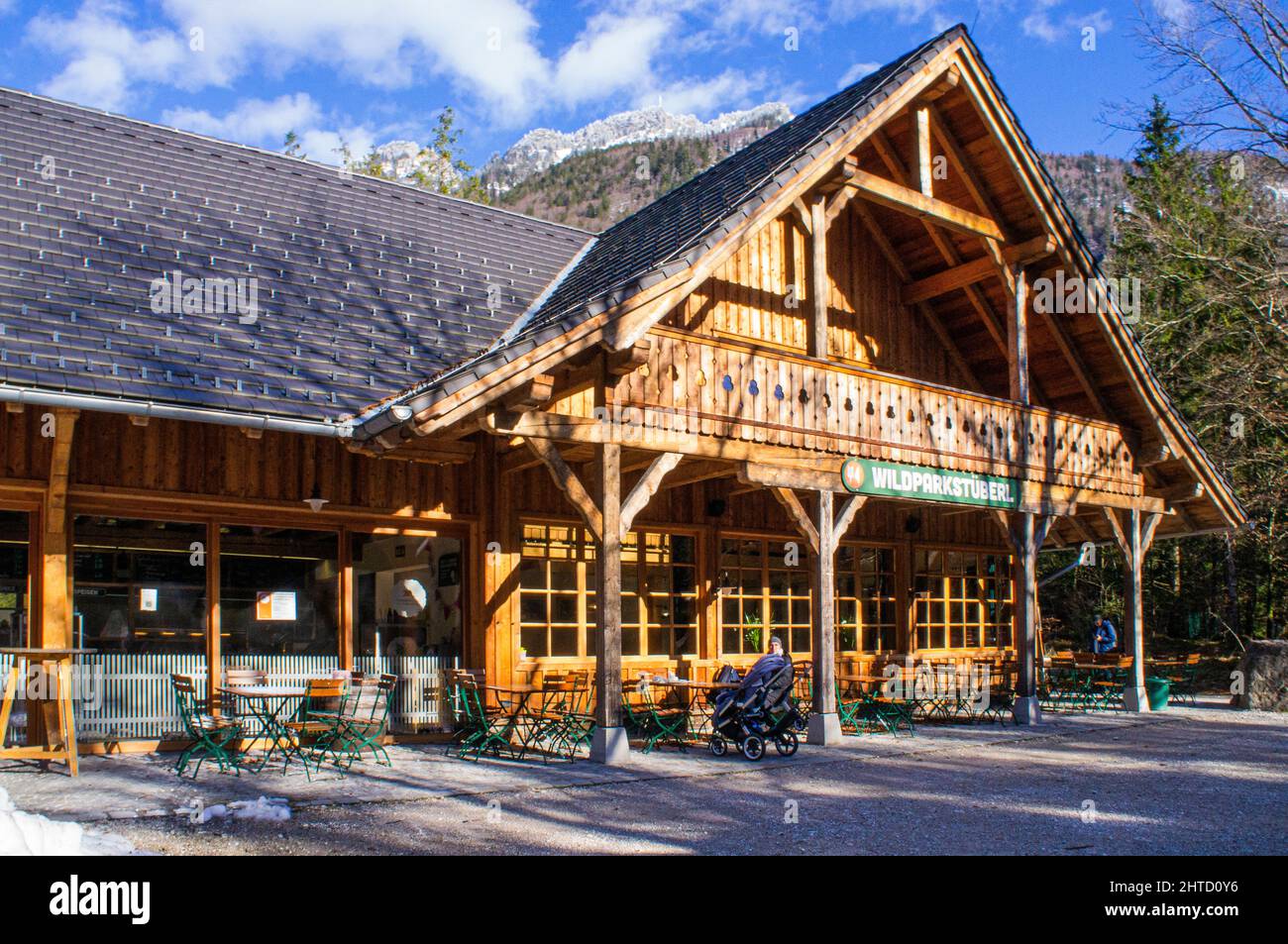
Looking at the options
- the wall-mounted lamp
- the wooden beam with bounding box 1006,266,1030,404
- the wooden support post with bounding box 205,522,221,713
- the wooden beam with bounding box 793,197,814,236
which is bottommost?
the wooden support post with bounding box 205,522,221,713

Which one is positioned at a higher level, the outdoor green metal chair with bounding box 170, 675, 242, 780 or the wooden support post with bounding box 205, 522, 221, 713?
the wooden support post with bounding box 205, 522, 221, 713

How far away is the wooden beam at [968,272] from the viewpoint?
1418 centimetres

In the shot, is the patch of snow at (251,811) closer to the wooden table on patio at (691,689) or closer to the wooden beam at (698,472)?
the wooden table on patio at (691,689)

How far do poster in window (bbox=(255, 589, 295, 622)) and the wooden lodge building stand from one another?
4 centimetres

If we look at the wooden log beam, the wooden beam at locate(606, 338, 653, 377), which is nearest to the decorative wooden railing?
the wooden beam at locate(606, 338, 653, 377)

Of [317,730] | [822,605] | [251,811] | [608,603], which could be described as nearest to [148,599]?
[317,730]

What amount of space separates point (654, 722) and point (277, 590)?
377cm

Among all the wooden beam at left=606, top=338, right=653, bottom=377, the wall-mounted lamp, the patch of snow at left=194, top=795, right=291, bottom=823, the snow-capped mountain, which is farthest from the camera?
the snow-capped mountain

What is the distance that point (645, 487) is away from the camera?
34.0 feet

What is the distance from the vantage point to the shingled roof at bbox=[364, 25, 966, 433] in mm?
9688

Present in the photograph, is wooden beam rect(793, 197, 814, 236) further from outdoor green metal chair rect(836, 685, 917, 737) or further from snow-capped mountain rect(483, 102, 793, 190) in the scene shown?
snow-capped mountain rect(483, 102, 793, 190)

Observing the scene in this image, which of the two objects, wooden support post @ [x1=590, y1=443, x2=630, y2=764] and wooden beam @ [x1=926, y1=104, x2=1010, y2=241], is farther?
wooden beam @ [x1=926, y1=104, x2=1010, y2=241]
